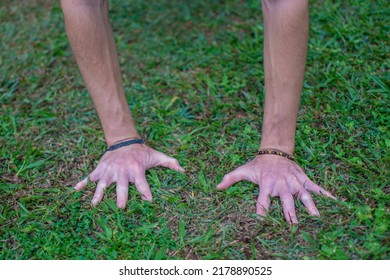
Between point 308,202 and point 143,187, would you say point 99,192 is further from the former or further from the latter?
point 308,202

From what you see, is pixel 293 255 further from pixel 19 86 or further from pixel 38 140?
pixel 19 86

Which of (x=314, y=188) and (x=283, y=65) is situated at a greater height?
(x=283, y=65)

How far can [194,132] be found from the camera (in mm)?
3342

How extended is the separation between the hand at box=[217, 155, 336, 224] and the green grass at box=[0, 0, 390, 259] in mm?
47

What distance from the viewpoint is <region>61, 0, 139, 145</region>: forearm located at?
2770 millimetres

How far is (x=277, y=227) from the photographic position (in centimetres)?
264

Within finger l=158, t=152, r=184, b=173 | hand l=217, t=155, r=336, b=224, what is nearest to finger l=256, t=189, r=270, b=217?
hand l=217, t=155, r=336, b=224

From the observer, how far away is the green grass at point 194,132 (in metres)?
2.63

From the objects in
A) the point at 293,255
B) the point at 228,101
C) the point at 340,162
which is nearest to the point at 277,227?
the point at 293,255

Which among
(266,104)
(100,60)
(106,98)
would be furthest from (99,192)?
(266,104)

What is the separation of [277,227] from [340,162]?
60cm

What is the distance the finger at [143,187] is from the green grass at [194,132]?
5cm

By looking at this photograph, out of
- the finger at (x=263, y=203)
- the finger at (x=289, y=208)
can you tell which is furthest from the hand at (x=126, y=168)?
the finger at (x=289, y=208)

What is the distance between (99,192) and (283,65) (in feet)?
3.81
